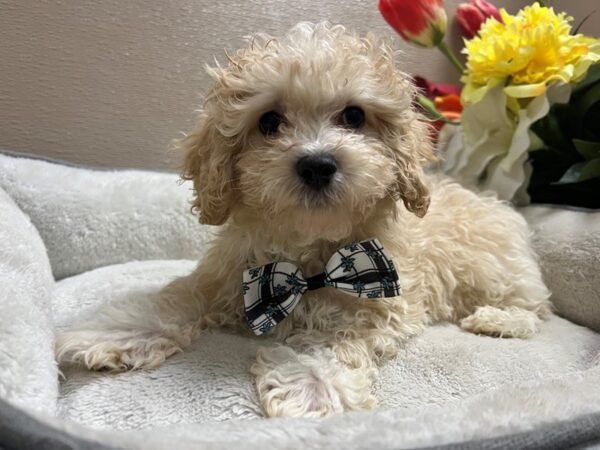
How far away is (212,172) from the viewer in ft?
4.35

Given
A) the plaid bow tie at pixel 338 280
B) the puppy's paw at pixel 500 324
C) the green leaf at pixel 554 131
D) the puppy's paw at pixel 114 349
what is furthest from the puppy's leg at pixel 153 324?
the green leaf at pixel 554 131

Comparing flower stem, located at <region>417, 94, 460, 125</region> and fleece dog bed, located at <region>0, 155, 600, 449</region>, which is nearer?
fleece dog bed, located at <region>0, 155, 600, 449</region>

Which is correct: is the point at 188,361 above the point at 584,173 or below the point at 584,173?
below

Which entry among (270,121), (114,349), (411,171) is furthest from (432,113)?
(114,349)

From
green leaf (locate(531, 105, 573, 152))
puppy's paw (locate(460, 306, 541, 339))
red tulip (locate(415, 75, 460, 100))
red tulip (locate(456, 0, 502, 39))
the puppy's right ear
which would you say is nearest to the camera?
the puppy's right ear

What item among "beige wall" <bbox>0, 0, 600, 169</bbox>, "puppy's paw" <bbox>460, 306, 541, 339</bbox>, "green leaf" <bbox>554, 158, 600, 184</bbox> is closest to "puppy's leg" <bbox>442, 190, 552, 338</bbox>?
→ "puppy's paw" <bbox>460, 306, 541, 339</bbox>

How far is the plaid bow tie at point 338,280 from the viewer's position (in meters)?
1.36

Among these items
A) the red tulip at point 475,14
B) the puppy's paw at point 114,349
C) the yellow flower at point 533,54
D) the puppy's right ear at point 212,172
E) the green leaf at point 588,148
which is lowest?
the puppy's paw at point 114,349

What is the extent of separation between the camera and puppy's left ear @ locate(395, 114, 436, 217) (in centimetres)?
139

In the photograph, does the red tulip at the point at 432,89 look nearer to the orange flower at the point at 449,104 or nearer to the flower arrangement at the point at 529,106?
the orange flower at the point at 449,104

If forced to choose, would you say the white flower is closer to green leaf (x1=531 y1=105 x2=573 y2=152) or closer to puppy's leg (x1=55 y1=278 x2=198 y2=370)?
green leaf (x1=531 y1=105 x2=573 y2=152)

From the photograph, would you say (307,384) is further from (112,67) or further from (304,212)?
(112,67)

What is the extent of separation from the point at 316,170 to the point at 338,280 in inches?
11.5

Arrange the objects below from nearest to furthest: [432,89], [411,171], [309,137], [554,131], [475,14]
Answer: [309,137] < [411,171] < [554,131] < [475,14] < [432,89]
